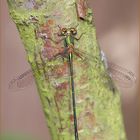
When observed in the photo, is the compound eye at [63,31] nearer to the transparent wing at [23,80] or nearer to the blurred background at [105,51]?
the transparent wing at [23,80]

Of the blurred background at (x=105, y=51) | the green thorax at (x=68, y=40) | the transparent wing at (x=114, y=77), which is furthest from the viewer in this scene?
the blurred background at (x=105, y=51)

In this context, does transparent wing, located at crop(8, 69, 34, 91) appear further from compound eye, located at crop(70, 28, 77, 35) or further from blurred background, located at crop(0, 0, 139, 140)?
blurred background, located at crop(0, 0, 139, 140)

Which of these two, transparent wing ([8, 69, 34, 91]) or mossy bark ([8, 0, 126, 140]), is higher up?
mossy bark ([8, 0, 126, 140])

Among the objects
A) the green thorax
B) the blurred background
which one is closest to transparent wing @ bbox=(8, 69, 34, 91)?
the green thorax

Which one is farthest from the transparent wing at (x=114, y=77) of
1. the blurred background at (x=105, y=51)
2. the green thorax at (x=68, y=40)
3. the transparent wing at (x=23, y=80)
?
the blurred background at (x=105, y=51)

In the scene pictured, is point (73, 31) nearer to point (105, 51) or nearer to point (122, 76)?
point (122, 76)

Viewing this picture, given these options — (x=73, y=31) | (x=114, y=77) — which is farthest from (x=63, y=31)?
(x=114, y=77)

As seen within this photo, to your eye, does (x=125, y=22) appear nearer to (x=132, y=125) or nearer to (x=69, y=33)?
(x=132, y=125)
